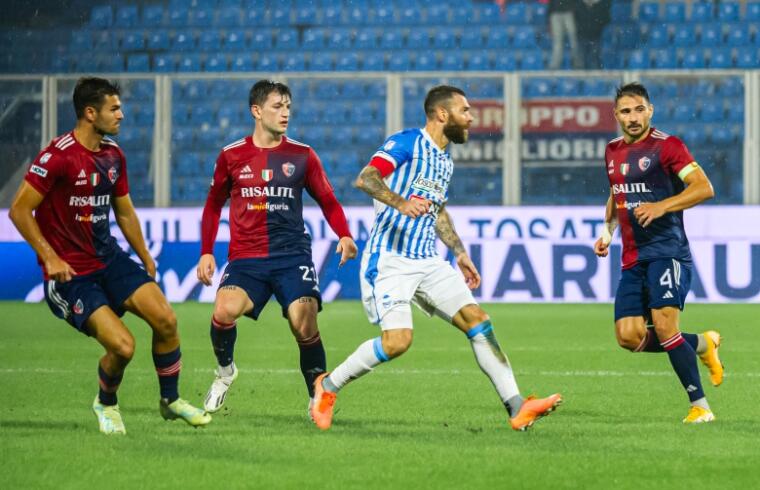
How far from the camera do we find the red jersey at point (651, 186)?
7.29 m

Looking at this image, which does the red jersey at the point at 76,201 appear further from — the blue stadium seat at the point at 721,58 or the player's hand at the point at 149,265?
the blue stadium seat at the point at 721,58

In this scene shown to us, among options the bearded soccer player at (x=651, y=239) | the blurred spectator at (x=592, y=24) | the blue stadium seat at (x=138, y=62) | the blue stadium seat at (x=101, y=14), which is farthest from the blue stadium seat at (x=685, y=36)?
the bearded soccer player at (x=651, y=239)

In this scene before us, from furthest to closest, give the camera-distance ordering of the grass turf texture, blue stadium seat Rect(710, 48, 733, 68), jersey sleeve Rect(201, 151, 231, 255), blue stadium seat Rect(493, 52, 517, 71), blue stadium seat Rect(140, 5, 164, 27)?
blue stadium seat Rect(140, 5, 164, 27) < blue stadium seat Rect(710, 48, 733, 68) < blue stadium seat Rect(493, 52, 517, 71) < jersey sleeve Rect(201, 151, 231, 255) < the grass turf texture

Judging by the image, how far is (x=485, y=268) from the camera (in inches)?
639

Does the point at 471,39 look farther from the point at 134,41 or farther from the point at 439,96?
the point at 439,96

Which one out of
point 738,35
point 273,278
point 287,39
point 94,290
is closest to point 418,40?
point 287,39

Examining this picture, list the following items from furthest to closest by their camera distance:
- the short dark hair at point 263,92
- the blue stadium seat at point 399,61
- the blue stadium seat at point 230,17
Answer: the blue stadium seat at point 230,17, the blue stadium seat at point 399,61, the short dark hair at point 263,92

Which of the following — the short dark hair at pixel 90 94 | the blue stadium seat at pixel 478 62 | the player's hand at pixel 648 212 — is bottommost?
the player's hand at pixel 648 212

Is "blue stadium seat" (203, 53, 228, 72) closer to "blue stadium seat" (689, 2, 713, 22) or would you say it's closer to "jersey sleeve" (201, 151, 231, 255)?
"blue stadium seat" (689, 2, 713, 22)

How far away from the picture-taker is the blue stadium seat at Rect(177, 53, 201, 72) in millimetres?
22625

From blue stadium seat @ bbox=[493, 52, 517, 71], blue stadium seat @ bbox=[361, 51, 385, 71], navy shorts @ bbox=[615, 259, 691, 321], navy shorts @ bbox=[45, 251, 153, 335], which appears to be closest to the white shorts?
navy shorts @ bbox=[615, 259, 691, 321]

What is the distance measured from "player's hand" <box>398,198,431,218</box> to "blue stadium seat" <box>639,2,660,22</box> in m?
16.5

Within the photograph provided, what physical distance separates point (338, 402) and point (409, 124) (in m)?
11.9

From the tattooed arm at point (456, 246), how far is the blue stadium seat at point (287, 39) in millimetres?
15914
